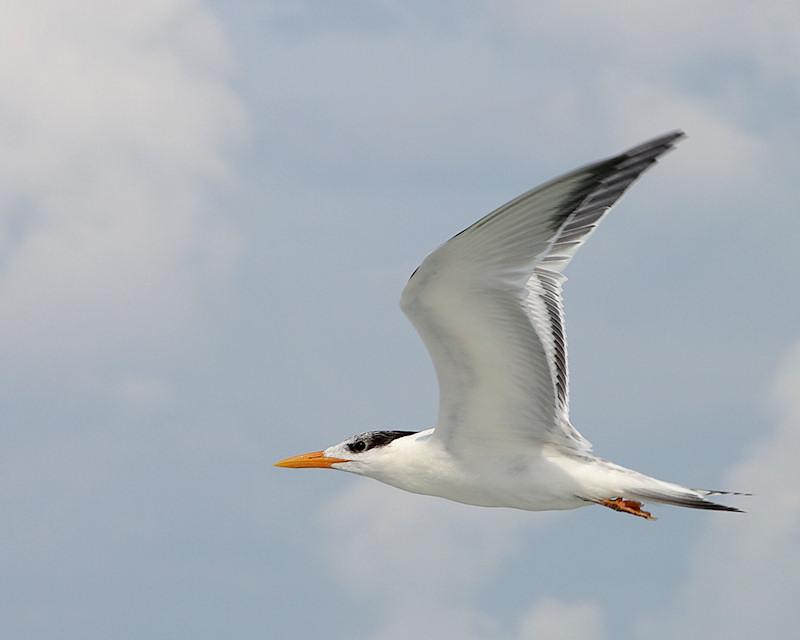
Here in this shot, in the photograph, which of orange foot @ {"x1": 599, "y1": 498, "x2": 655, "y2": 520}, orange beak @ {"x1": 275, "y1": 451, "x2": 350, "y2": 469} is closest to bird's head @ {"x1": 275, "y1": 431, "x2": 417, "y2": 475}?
orange beak @ {"x1": 275, "y1": 451, "x2": 350, "y2": 469}

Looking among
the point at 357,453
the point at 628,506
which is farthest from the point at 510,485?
the point at 357,453

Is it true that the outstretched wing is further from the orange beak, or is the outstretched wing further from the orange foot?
the orange beak

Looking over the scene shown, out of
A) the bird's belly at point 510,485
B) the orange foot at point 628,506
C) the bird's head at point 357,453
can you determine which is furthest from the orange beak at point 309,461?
the orange foot at point 628,506

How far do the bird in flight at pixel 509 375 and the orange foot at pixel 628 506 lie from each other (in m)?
0.01

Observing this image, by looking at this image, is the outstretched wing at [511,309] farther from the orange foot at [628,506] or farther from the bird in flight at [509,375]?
the orange foot at [628,506]

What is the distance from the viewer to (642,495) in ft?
46.0

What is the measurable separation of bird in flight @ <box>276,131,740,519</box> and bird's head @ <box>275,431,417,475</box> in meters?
0.01

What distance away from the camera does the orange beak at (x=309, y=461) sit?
15.6m

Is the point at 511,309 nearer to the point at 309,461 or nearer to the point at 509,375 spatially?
the point at 509,375

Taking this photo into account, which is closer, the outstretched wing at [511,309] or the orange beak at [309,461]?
the outstretched wing at [511,309]

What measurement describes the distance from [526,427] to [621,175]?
3209mm

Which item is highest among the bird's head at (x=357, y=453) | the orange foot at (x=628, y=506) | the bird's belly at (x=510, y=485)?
the bird's head at (x=357, y=453)

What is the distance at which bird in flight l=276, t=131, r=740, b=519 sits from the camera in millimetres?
11969

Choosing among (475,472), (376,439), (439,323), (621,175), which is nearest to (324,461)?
(376,439)
